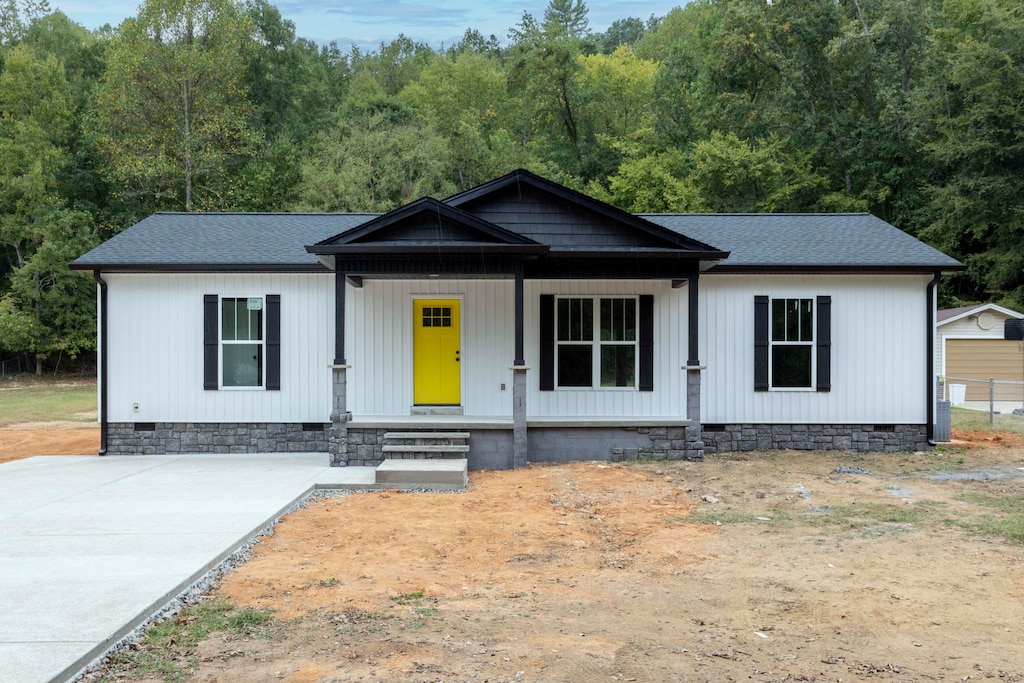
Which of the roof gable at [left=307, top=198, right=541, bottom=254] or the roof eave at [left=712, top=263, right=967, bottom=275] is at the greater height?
the roof gable at [left=307, top=198, right=541, bottom=254]

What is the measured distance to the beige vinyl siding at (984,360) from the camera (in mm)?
22922

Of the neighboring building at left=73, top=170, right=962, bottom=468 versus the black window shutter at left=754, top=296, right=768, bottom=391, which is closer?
the neighboring building at left=73, top=170, right=962, bottom=468

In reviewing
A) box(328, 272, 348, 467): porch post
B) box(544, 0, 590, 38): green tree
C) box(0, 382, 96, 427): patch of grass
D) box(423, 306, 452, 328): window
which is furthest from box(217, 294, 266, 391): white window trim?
box(544, 0, 590, 38): green tree

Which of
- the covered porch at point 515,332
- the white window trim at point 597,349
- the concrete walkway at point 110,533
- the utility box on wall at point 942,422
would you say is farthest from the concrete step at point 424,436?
the utility box on wall at point 942,422

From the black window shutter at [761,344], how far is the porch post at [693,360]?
1.32 meters

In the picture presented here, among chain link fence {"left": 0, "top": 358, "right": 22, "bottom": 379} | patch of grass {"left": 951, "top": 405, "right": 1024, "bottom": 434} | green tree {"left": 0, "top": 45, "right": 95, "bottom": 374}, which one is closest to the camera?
patch of grass {"left": 951, "top": 405, "right": 1024, "bottom": 434}

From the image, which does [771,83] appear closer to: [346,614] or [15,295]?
[15,295]

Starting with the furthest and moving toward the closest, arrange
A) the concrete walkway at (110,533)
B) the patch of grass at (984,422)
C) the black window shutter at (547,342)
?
the patch of grass at (984,422)
the black window shutter at (547,342)
the concrete walkway at (110,533)

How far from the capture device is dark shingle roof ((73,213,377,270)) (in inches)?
488

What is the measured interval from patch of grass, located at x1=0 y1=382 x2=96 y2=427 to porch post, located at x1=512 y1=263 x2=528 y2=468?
1118 cm

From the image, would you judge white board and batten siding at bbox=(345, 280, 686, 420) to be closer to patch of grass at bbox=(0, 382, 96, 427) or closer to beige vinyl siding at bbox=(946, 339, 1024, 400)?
patch of grass at bbox=(0, 382, 96, 427)

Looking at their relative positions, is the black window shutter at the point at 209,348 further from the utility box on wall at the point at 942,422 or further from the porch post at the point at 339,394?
the utility box on wall at the point at 942,422

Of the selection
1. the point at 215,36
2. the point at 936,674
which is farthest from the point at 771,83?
the point at 936,674

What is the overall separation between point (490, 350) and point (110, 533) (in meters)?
6.58
